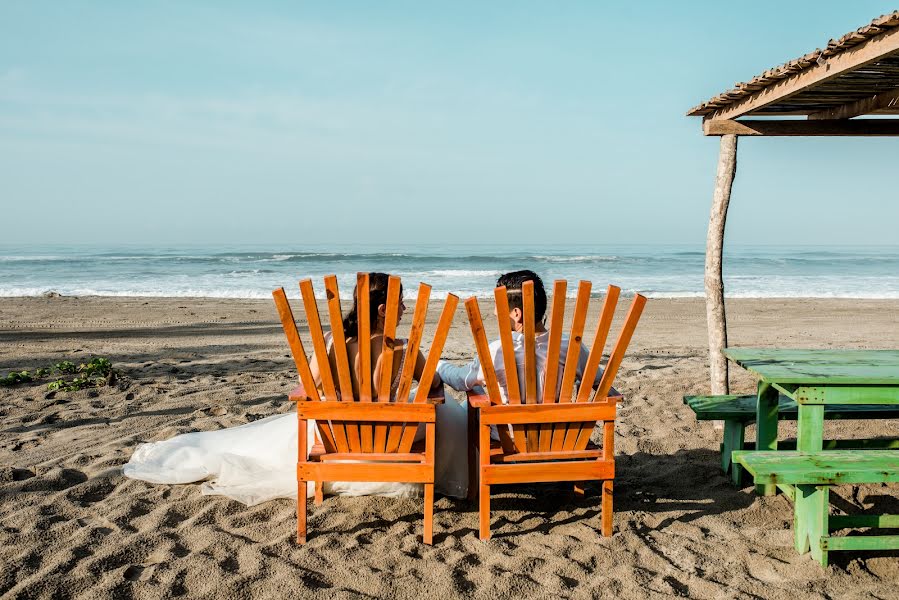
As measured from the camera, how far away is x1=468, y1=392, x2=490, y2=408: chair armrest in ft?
10.7

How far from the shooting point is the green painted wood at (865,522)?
317 cm

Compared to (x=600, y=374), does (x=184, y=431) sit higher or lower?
lower

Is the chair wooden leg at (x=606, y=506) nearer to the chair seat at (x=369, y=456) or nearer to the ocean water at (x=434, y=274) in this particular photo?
the chair seat at (x=369, y=456)

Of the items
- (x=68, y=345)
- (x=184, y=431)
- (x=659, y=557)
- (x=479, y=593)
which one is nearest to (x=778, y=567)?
(x=659, y=557)

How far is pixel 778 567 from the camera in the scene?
3.05 meters

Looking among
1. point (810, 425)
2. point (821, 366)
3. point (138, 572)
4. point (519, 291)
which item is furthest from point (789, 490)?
point (138, 572)

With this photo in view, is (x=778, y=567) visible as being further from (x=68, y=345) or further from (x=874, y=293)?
(x=874, y=293)

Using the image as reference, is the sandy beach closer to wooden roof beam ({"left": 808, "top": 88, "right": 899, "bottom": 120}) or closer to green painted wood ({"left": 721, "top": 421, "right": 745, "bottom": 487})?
green painted wood ({"left": 721, "top": 421, "right": 745, "bottom": 487})

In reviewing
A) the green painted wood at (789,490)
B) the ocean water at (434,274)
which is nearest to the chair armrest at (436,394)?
the green painted wood at (789,490)

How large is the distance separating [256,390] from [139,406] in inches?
38.9

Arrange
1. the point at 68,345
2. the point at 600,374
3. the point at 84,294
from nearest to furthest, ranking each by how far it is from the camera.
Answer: the point at 600,374 → the point at 68,345 → the point at 84,294

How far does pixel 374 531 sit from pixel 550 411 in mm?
996

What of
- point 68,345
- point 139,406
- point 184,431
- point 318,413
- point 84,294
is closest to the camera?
point 318,413

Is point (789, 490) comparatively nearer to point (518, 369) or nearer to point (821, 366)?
point (821, 366)
